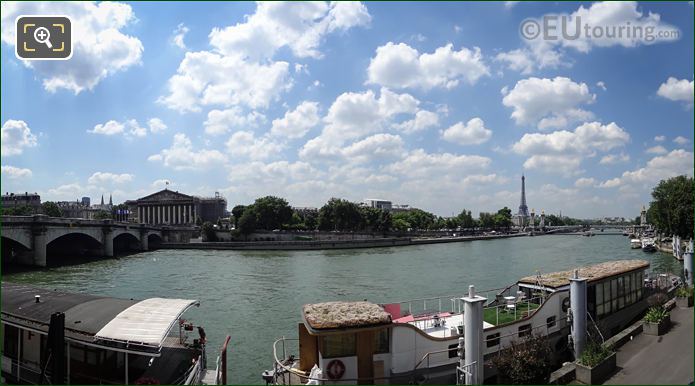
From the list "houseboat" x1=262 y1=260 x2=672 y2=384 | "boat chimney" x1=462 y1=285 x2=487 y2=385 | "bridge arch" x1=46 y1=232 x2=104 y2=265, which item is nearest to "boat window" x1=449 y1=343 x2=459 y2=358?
"houseboat" x1=262 y1=260 x2=672 y2=384

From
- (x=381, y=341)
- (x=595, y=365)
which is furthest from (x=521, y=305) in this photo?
(x=381, y=341)

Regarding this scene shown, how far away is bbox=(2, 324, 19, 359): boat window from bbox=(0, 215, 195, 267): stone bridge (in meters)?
29.6

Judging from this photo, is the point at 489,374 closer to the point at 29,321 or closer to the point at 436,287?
the point at 29,321

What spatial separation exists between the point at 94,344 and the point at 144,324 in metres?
1.27

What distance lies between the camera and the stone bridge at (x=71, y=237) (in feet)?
166

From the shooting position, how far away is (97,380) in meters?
11.8

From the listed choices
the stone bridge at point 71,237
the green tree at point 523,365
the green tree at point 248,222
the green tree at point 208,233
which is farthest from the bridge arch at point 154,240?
the green tree at point 523,365

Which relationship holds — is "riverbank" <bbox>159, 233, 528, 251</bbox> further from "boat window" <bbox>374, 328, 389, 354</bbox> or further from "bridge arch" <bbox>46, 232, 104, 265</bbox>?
"boat window" <bbox>374, 328, 389, 354</bbox>

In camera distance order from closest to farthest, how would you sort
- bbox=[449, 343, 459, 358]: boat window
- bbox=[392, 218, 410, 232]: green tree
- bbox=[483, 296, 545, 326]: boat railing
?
bbox=[449, 343, 459, 358]: boat window < bbox=[483, 296, 545, 326]: boat railing < bbox=[392, 218, 410, 232]: green tree

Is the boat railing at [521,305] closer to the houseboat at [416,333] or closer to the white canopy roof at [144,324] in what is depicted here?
the houseboat at [416,333]

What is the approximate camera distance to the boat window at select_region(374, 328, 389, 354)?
1145cm

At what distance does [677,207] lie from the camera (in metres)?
51.0

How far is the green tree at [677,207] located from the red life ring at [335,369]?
174 feet

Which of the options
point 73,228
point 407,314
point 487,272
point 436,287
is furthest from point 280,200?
point 407,314
